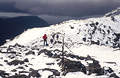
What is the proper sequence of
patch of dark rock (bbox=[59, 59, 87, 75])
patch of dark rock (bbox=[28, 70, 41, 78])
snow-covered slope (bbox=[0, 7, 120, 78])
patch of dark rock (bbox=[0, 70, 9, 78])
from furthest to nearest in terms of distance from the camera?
patch of dark rock (bbox=[59, 59, 87, 75])
snow-covered slope (bbox=[0, 7, 120, 78])
patch of dark rock (bbox=[28, 70, 41, 78])
patch of dark rock (bbox=[0, 70, 9, 78])

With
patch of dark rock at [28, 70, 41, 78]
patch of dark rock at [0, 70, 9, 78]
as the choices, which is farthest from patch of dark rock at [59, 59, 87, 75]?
patch of dark rock at [0, 70, 9, 78]

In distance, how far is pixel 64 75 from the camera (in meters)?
39.5

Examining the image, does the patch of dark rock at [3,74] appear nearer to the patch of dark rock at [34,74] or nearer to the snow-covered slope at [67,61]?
the snow-covered slope at [67,61]

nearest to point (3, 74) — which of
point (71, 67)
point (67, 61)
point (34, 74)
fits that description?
point (34, 74)

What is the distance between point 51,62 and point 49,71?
7.00 meters

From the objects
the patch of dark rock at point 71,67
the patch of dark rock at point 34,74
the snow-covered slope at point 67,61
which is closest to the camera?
the patch of dark rock at point 34,74

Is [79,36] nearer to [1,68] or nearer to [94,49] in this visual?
[94,49]

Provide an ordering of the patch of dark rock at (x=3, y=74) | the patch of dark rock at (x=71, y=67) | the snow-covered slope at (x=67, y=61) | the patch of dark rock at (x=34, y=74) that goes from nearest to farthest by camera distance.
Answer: the patch of dark rock at (x=3, y=74)
the patch of dark rock at (x=34, y=74)
the snow-covered slope at (x=67, y=61)
the patch of dark rock at (x=71, y=67)

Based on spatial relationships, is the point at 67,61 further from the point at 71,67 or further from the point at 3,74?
the point at 3,74

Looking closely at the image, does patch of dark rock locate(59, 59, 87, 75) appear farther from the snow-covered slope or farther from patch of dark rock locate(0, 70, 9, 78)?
patch of dark rock locate(0, 70, 9, 78)

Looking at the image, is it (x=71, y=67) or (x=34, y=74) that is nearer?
(x=34, y=74)

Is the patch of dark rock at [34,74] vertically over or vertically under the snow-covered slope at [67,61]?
under

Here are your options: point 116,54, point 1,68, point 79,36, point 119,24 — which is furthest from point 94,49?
point 119,24

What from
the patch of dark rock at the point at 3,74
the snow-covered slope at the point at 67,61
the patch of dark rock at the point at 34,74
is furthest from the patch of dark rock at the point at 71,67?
the patch of dark rock at the point at 3,74
